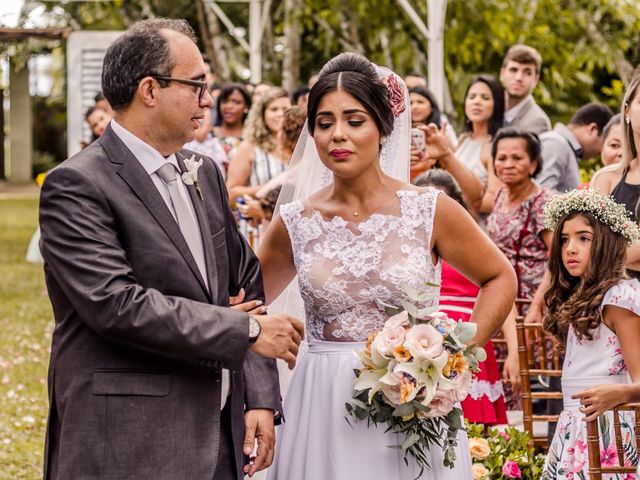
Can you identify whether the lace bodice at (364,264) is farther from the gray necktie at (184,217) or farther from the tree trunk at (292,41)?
the tree trunk at (292,41)

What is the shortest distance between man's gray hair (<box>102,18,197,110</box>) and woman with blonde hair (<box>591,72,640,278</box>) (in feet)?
8.60

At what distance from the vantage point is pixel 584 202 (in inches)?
208

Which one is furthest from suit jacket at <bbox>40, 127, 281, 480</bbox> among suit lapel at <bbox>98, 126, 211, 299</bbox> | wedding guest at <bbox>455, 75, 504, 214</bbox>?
wedding guest at <bbox>455, 75, 504, 214</bbox>

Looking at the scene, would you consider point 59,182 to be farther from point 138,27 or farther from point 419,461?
point 419,461

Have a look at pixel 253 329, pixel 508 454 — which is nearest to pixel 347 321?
pixel 253 329

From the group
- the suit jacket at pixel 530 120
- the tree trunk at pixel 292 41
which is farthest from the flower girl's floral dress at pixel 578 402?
the tree trunk at pixel 292 41

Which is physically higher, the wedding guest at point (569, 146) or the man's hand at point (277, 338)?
the wedding guest at point (569, 146)

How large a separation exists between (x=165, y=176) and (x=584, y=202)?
233 centimetres

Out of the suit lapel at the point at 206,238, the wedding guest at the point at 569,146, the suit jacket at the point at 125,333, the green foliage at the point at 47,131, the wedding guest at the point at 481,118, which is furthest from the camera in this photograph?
the green foliage at the point at 47,131

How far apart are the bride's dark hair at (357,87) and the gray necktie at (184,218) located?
714 millimetres

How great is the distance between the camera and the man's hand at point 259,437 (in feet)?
12.4

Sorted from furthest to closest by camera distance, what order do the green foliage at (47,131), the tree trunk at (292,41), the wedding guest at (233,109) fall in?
the green foliage at (47,131) → the tree trunk at (292,41) → the wedding guest at (233,109)

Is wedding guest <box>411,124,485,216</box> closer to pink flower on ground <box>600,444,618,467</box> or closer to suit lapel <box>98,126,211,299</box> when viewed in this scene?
pink flower on ground <box>600,444,618,467</box>

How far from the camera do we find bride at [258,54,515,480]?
4.07 m
